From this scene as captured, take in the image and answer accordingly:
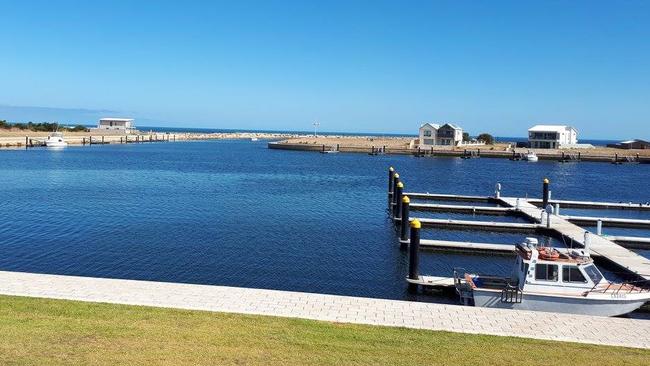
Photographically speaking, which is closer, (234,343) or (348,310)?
(234,343)

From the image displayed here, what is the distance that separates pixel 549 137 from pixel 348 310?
146548mm

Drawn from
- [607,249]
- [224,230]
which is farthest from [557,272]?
[224,230]

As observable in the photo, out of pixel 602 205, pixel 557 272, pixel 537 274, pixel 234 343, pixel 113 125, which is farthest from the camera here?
pixel 113 125

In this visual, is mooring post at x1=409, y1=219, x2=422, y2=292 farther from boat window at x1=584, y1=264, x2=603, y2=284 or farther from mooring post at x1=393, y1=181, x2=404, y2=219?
mooring post at x1=393, y1=181, x2=404, y2=219

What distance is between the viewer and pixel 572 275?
2159 cm

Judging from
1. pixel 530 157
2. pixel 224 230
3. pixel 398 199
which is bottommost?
pixel 224 230

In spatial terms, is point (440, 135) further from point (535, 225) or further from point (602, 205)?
point (535, 225)

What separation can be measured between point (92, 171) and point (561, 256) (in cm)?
7274

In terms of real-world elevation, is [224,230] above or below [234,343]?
below

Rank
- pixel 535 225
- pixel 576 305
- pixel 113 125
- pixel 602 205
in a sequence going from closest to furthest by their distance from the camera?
pixel 576 305, pixel 535 225, pixel 602 205, pixel 113 125

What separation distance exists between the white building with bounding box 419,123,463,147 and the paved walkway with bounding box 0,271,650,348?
452 ft

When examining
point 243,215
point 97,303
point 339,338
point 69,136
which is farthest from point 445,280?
point 69,136

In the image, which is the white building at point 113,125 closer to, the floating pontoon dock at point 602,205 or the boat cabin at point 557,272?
the floating pontoon dock at point 602,205

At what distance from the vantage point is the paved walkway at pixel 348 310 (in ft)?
49.0
